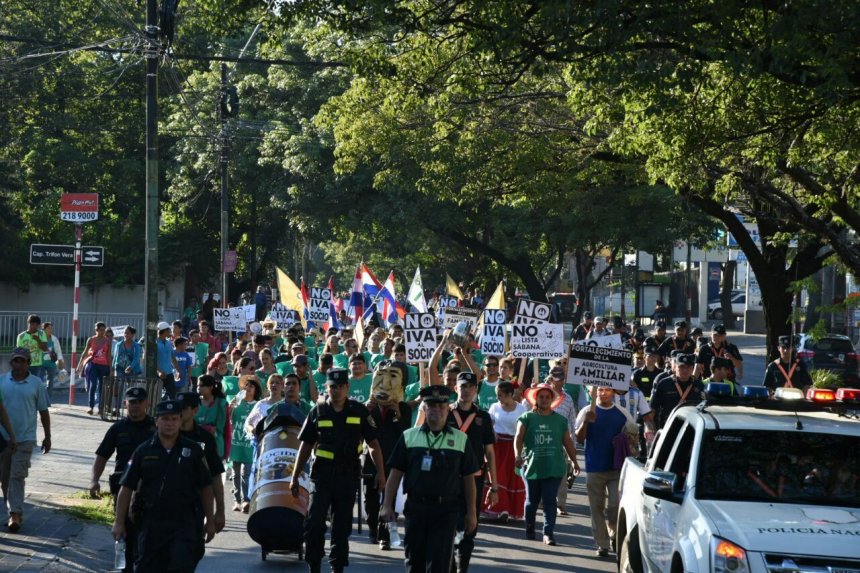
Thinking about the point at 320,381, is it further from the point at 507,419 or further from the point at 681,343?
the point at 681,343

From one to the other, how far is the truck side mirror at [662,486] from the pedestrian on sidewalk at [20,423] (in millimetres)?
Result: 6956

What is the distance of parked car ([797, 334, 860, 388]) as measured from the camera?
3084cm

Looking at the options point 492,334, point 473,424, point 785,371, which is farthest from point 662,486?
point 492,334

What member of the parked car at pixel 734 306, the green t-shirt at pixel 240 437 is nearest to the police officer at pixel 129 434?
the green t-shirt at pixel 240 437

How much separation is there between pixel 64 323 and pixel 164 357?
1274 centimetres

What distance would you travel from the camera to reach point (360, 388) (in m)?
15.0

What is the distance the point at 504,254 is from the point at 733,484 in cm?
3363

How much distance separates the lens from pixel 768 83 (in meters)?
15.0

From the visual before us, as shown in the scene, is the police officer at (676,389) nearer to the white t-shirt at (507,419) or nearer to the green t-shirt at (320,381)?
the white t-shirt at (507,419)

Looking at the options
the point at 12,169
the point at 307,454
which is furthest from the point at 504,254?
the point at 307,454

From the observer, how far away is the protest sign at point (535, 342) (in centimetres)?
1752

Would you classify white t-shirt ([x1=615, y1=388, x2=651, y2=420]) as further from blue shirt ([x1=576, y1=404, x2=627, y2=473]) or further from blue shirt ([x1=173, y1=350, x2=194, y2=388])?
blue shirt ([x1=173, y1=350, x2=194, y2=388])

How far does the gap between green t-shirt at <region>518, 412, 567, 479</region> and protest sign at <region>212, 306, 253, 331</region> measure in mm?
14514

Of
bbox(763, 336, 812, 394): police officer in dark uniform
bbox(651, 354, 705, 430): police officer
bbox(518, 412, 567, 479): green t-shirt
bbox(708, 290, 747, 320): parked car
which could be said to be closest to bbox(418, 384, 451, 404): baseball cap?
bbox(518, 412, 567, 479): green t-shirt
